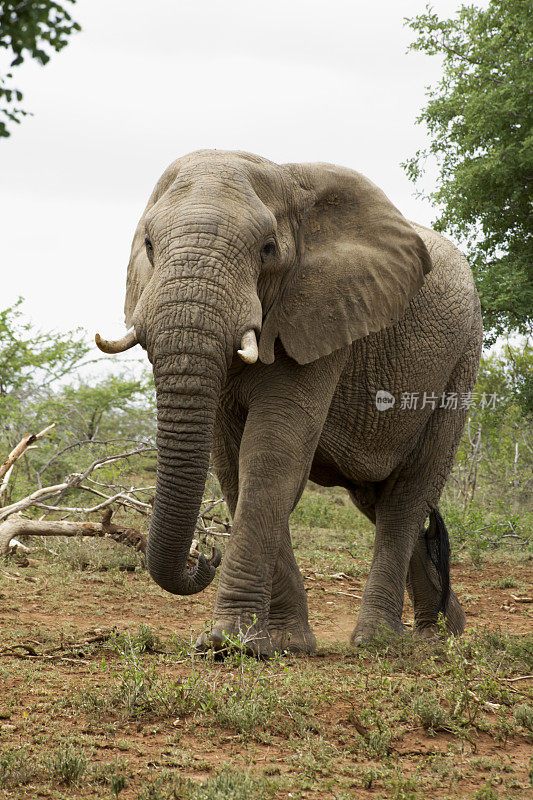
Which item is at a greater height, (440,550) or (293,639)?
(440,550)

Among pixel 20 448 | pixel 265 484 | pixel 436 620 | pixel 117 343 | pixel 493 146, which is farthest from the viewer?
pixel 493 146

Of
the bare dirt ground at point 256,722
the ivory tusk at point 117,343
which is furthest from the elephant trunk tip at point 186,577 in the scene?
the ivory tusk at point 117,343

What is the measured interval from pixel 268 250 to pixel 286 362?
68 centimetres

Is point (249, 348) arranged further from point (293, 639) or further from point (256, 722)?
point (293, 639)

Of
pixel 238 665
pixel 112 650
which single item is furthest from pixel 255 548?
pixel 112 650

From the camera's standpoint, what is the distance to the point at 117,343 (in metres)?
4.41

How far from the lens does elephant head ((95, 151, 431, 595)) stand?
4160 millimetres

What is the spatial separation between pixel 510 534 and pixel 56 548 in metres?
6.64

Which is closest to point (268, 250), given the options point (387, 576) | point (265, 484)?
point (265, 484)

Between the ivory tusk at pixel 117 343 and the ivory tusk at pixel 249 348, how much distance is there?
0.55 m

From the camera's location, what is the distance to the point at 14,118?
2.39 metres

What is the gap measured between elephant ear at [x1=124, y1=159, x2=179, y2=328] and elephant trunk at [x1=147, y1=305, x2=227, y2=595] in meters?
0.70

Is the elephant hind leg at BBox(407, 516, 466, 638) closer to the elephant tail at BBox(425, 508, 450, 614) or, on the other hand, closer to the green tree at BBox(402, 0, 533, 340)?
the elephant tail at BBox(425, 508, 450, 614)

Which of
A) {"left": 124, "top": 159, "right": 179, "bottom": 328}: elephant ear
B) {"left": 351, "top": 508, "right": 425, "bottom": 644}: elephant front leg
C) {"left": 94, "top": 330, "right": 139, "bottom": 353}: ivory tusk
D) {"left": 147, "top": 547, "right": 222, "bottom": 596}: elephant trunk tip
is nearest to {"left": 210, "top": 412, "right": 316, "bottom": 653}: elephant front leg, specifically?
{"left": 147, "top": 547, "right": 222, "bottom": 596}: elephant trunk tip
